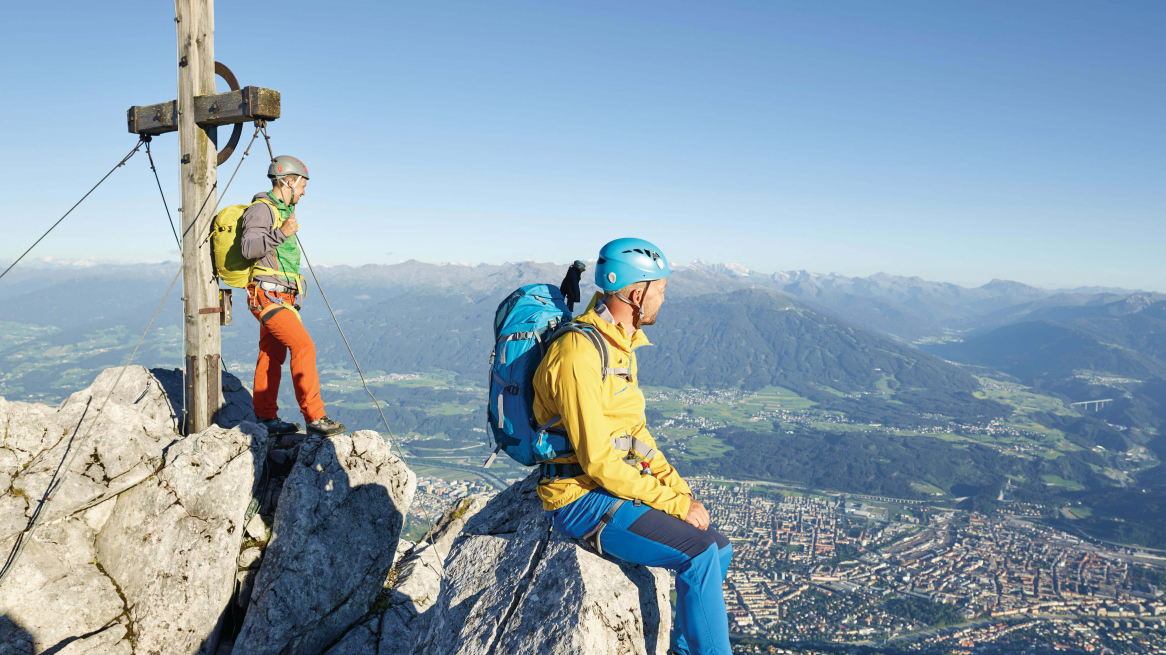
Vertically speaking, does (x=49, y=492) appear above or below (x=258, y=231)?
below

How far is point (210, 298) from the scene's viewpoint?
9258 mm

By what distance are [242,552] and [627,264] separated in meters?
7.41

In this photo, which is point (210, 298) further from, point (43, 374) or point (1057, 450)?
point (1057, 450)

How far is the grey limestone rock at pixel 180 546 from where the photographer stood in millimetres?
7297

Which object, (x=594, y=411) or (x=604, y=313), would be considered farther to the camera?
(x=604, y=313)

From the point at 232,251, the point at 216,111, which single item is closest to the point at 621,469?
the point at 232,251

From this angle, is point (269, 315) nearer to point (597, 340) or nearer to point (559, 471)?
point (559, 471)

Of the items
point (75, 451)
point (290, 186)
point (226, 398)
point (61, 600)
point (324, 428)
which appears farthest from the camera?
point (226, 398)

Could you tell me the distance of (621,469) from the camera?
4.74m

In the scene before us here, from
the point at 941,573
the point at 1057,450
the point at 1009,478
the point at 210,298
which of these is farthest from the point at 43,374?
the point at 1057,450

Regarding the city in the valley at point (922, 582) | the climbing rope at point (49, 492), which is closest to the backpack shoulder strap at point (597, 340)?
the climbing rope at point (49, 492)

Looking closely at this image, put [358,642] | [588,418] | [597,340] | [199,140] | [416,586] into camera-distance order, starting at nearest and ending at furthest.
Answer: [588,418], [597,340], [358,642], [199,140], [416,586]

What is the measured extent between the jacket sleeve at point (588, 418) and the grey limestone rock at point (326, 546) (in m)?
5.79

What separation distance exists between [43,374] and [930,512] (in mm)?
266343
